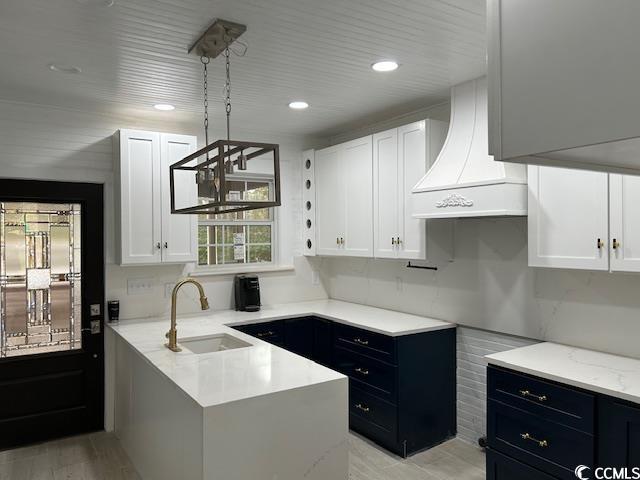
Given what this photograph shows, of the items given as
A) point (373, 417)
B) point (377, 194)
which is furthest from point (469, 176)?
point (373, 417)

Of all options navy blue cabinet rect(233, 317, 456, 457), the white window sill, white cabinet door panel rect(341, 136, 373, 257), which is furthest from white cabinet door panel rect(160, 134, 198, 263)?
white cabinet door panel rect(341, 136, 373, 257)

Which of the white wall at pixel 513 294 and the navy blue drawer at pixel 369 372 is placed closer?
the white wall at pixel 513 294

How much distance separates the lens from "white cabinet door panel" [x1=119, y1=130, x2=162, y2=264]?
12.6ft

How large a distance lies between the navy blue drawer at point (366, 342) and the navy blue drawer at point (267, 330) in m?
0.49

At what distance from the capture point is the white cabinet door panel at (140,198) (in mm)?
3828

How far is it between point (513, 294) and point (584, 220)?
896mm

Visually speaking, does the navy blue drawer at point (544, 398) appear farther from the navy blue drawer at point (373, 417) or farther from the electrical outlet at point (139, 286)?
the electrical outlet at point (139, 286)

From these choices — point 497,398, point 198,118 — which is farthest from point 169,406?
point 198,118

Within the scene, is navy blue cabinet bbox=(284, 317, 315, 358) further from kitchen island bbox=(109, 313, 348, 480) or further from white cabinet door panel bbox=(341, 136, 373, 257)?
kitchen island bbox=(109, 313, 348, 480)

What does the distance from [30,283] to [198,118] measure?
190 cm

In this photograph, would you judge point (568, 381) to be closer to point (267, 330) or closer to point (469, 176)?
point (469, 176)

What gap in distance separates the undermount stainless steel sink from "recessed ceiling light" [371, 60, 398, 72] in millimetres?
2032

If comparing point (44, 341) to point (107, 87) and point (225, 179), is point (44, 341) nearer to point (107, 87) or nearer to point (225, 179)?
point (107, 87)

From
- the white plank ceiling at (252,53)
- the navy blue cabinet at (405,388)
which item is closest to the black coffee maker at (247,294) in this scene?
the navy blue cabinet at (405,388)
